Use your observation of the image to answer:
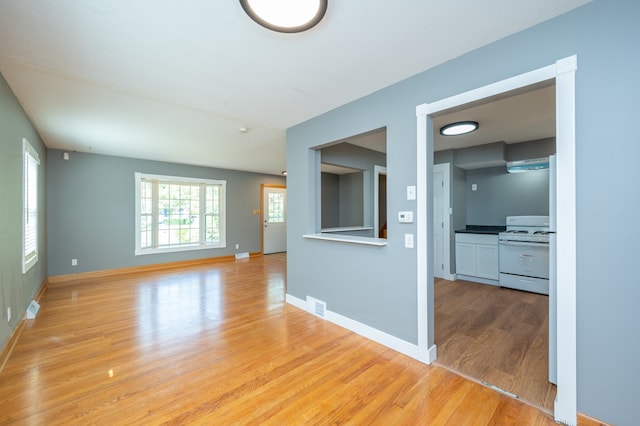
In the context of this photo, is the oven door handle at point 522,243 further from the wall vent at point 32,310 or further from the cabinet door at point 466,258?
the wall vent at point 32,310

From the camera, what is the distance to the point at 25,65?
206cm

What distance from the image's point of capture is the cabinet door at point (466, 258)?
15.0 feet

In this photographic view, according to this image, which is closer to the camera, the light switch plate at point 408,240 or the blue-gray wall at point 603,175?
the blue-gray wall at point 603,175

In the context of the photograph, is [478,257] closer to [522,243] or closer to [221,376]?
[522,243]

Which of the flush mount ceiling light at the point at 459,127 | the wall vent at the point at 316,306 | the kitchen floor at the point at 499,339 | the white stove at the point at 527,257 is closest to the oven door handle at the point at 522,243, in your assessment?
the white stove at the point at 527,257

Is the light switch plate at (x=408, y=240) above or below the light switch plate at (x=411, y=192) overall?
below

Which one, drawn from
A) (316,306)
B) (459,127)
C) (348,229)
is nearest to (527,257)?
(459,127)

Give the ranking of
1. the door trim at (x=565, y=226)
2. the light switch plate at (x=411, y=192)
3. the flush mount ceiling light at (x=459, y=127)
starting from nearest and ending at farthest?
1. the door trim at (x=565, y=226)
2. the light switch plate at (x=411, y=192)
3. the flush mount ceiling light at (x=459, y=127)

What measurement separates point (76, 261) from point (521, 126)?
7639 millimetres

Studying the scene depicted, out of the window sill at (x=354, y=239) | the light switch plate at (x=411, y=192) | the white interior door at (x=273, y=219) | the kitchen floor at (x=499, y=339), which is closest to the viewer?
the kitchen floor at (x=499, y=339)

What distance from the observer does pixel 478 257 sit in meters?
4.51

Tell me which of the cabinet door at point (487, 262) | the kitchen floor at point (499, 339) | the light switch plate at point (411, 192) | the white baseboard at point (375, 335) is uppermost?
the light switch plate at point (411, 192)

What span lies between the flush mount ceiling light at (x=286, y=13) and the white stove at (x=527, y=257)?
13.7 ft

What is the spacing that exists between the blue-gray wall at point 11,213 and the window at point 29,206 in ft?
0.44
